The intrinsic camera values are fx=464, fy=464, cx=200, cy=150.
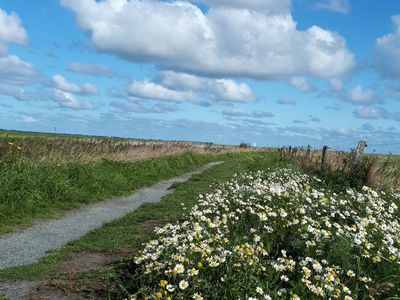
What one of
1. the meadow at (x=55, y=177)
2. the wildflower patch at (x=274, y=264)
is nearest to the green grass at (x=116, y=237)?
the wildflower patch at (x=274, y=264)

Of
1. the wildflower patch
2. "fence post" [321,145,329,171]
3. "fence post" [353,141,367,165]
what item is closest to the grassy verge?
the wildflower patch

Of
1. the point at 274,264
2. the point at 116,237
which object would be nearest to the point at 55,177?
the point at 116,237

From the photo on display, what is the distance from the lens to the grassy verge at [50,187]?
35.2 ft

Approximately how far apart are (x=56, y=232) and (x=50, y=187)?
11.8 feet

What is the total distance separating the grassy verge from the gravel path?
453 mm

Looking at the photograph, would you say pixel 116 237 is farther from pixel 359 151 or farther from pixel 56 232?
pixel 359 151

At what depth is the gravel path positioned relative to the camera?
24.7ft

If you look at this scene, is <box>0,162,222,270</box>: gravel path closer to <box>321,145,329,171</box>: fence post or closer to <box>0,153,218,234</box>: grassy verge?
<box>0,153,218,234</box>: grassy verge

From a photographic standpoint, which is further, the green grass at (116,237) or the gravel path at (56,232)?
the gravel path at (56,232)

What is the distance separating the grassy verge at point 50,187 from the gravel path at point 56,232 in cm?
45

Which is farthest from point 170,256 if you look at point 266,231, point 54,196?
point 54,196

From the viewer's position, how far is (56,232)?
30.8 feet

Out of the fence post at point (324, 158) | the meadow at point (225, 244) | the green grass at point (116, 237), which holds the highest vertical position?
the fence post at point (324, 158)

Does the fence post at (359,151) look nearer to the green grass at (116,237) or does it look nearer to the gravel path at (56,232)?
the green grass at (116,237)
